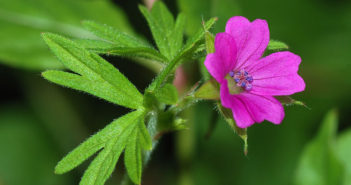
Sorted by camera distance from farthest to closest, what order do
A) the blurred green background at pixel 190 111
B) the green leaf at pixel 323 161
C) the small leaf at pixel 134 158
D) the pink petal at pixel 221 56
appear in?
the blurred green background at pixel 190 111 → the green leaf at pixel 323 161 → the small leaf at pixel 134 158 → the pink petal at pixel 221 56

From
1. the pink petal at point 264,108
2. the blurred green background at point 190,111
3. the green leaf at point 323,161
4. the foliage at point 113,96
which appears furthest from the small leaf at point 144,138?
the blurred green background at point 190,111

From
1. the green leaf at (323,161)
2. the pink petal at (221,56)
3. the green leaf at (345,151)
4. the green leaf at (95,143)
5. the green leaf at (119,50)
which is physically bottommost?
the green leaf at (345,151)

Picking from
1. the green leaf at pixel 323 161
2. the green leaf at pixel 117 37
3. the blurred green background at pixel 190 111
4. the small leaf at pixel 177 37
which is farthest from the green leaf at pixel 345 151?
the green leaf at pixel 117 37

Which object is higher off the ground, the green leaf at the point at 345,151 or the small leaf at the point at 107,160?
the small leaf at the point at 107,160

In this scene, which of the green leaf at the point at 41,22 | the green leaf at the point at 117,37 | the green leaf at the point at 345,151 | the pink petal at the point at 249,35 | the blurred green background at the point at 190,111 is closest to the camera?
the pink petal at the point at 249,35

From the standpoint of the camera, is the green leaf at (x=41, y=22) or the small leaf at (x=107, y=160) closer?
the small leaf at (x=107, y=160)

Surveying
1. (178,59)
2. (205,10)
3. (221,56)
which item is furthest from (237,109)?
(205,10)

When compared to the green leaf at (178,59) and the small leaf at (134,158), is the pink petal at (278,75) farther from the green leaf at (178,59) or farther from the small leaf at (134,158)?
the small leaf at (134,158)
